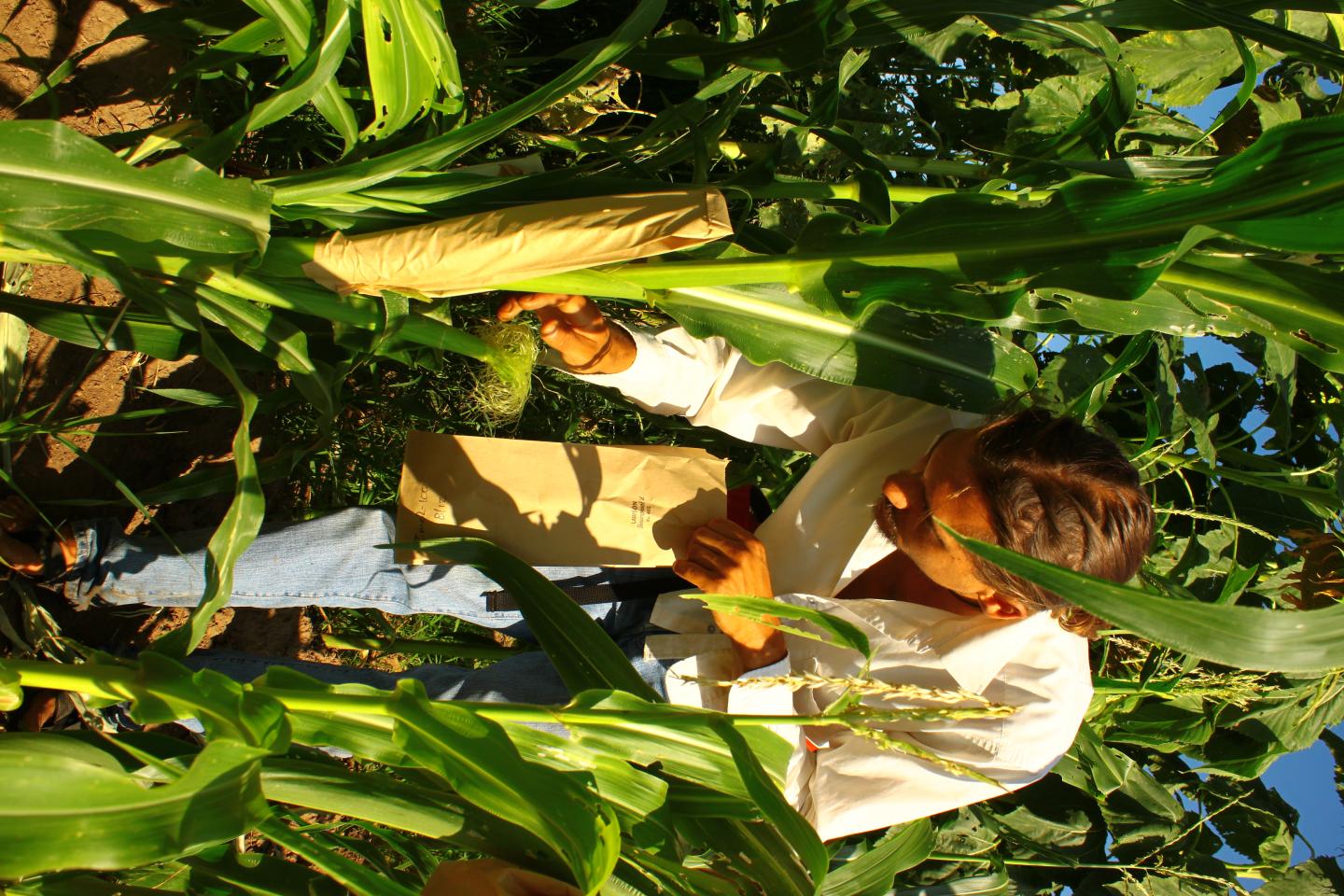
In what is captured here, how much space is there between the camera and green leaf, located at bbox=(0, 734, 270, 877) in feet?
2.49

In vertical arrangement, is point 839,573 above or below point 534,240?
below

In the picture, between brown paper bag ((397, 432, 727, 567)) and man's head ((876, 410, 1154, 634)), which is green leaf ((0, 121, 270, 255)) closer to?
brown paper bag ((397, 432, 727, 567))

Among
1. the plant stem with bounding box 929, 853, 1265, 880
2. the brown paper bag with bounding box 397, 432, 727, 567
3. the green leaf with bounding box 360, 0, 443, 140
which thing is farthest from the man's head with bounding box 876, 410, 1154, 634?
the plant stem with bounding box 929, 853, 1265, 880

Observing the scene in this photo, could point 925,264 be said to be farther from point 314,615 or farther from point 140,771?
point 314,615

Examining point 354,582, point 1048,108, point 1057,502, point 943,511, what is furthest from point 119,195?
point 1048,108

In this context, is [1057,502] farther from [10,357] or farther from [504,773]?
[10,357]

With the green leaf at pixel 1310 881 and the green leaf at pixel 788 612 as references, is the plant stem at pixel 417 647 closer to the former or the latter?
the green leaf at pixel 788 612

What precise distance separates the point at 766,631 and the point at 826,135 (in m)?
0.96

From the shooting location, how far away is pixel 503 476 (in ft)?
5.06

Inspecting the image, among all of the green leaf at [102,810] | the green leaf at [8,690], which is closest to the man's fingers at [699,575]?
the green leaf at [102,810]

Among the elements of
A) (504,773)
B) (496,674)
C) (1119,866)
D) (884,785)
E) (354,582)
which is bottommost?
(1119,866)

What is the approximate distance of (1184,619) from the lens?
0.86m

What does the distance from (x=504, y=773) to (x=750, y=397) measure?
1075mm

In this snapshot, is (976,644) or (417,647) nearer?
(976,644)
